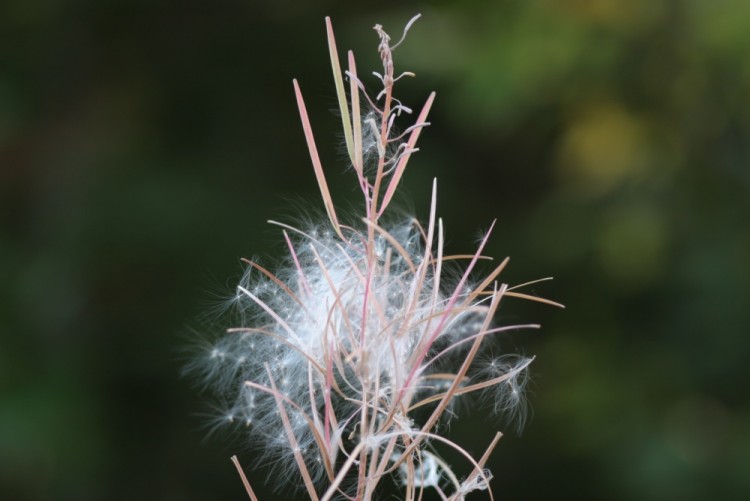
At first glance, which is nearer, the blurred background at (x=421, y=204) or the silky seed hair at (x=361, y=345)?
the silky seed hair at (x=361, y=345)

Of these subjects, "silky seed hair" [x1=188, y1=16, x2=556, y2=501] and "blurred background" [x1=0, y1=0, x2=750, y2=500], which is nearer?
"silky seed hair" [x1=188, y1=16, x2=556, y2=501]

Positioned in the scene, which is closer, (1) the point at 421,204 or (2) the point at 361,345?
(2) the point at 361,345

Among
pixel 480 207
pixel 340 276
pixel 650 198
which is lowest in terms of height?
pixel 480 207

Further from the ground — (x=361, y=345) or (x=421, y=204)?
(x=361, y=345)

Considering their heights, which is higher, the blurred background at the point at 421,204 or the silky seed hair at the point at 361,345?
the silky seed hair at the point at 361,345

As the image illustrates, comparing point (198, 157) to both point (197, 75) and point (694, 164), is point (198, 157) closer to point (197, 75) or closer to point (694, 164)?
point (197, 75)

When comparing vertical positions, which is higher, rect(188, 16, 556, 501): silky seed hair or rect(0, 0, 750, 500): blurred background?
rect(188, 16, 556, 501): silky seed hair

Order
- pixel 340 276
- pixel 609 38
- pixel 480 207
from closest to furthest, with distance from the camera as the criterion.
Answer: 1. pixel 340 276
2. pixel 609 38
3. pixel 480 207

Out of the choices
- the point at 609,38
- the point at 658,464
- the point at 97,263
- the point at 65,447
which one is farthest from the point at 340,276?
the point at 97,263
